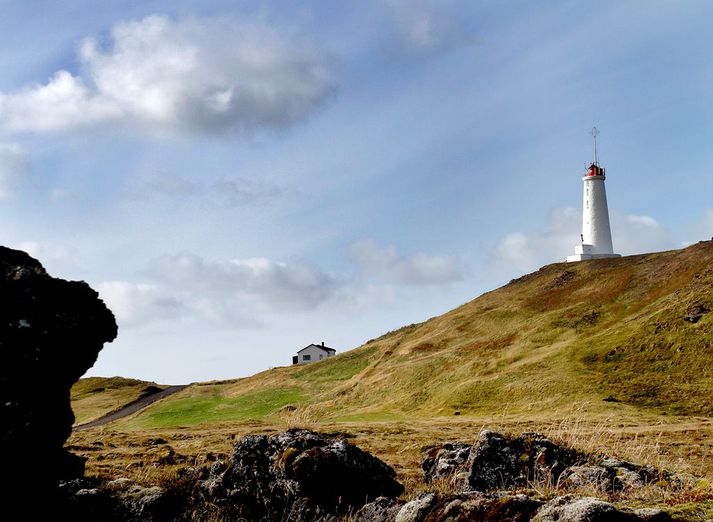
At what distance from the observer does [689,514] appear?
764cm

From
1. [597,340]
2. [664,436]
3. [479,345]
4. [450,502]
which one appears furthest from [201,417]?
[450,502]

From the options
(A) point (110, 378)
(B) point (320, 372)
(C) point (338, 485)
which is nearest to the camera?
(C) point (338, 485)

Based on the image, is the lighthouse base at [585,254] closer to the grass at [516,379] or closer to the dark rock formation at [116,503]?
the grass at [516,379]

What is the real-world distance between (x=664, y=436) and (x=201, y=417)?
177 feet

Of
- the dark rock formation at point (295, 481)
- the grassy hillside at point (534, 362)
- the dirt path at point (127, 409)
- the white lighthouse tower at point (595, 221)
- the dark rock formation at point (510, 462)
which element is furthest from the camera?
the white lighthouse tower at point (595, 221)

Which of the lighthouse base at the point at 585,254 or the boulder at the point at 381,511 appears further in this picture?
the lighthouse base at the point at 585,254

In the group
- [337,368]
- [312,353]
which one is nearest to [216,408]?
[337,368]

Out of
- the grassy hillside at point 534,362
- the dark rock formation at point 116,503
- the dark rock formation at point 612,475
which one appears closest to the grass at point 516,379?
the grassy hillside at point 534,362

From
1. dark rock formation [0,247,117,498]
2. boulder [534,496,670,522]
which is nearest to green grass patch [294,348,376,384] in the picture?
dark rock formation [0,247,117,498]

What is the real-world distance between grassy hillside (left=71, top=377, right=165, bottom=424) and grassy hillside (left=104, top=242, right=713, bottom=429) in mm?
9818

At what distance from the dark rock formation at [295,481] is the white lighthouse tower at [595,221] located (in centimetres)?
11383

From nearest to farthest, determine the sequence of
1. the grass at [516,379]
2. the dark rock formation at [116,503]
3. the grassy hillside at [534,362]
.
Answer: the dark rock formation at [116,503] < the grass at [516,379] < the grassy hillside at [534,362]

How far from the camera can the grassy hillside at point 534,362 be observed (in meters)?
60.9

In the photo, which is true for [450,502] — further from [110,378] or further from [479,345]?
[110,378]
